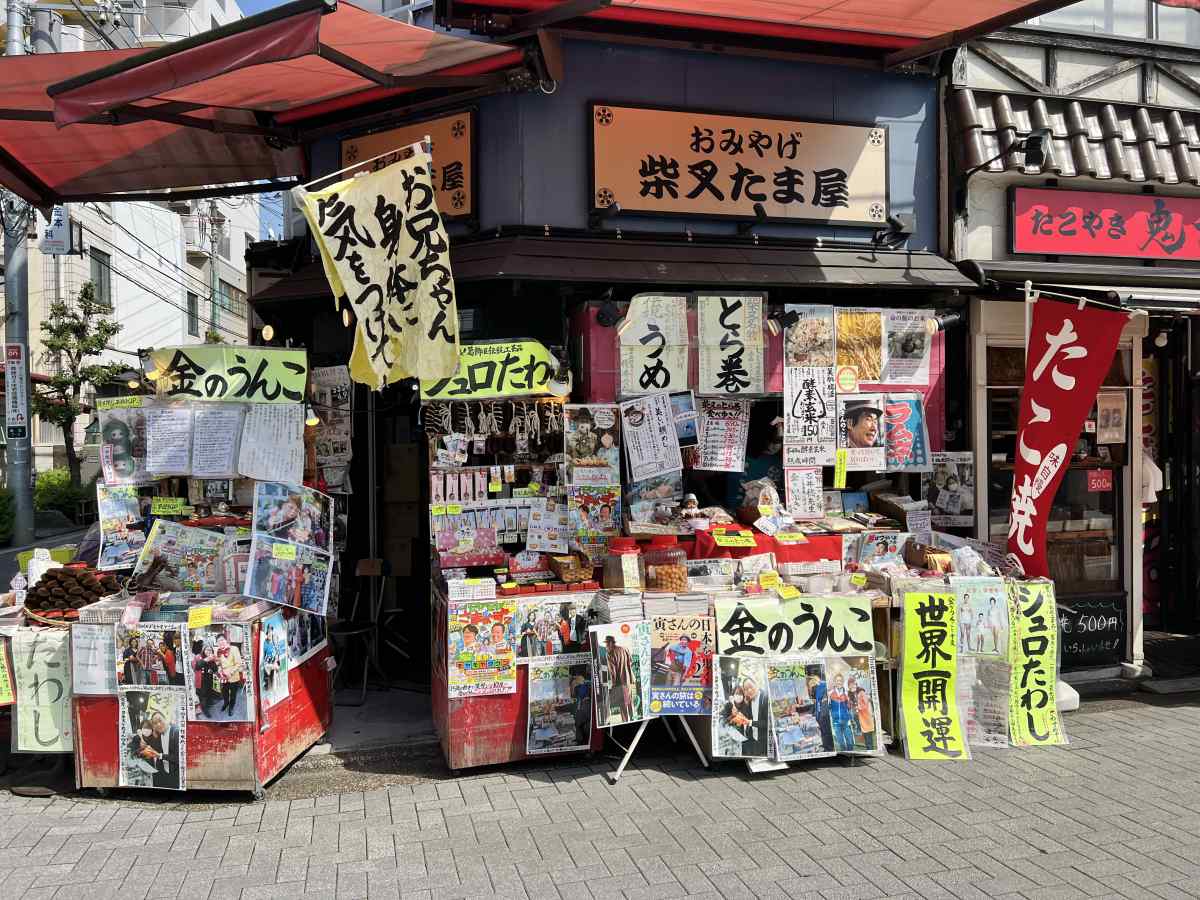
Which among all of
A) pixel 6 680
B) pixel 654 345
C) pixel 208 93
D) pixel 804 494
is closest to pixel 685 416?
pixel 654 345

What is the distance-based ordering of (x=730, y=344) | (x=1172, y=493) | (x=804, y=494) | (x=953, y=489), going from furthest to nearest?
(x=1172, y=493) → (x=953, y=489) → (x=804, y=494) → (x=730, y=344)

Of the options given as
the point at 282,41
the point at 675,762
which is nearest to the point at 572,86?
the point at 282,41

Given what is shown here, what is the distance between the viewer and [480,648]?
5770 mm

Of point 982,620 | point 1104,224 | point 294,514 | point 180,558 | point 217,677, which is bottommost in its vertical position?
point 217,677

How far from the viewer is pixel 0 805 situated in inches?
211

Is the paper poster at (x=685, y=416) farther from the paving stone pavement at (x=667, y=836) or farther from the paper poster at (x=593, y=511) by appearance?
the paving stone pavement at (x=667, y=836)

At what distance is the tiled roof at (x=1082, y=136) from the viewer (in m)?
7.60

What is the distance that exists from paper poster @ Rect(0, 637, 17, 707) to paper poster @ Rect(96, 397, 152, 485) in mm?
1374

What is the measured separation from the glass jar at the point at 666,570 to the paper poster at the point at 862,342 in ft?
8.09

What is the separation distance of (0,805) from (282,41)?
5179mm

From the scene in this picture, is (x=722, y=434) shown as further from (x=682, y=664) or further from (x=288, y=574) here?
(x=288, y=574)

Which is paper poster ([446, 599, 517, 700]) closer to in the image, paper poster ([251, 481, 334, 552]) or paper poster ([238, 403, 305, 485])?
paper poster ([251, 481, 334, 552])

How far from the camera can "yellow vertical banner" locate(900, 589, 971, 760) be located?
600cm

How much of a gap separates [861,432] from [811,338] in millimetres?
937
